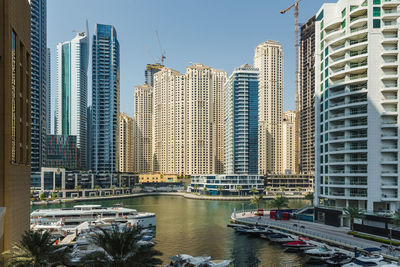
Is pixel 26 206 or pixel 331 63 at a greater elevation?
pixel 331 63

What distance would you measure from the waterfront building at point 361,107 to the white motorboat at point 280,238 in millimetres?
16677

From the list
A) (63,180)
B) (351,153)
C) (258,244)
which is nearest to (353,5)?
(351,153)

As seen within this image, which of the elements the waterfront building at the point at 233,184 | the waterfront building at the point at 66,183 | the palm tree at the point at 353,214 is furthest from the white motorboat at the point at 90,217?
the waterfront building at the point at 233,184

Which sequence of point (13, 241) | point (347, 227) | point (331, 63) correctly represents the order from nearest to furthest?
point (13, 241), point (347, 227), point (331, 63)

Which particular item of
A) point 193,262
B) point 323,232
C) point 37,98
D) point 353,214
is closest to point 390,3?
point 353,214

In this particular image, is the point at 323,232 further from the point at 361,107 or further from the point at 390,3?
the point at 390,3

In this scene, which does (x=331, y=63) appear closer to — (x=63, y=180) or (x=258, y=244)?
(x=258, y=244)

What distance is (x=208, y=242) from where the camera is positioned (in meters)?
69.2

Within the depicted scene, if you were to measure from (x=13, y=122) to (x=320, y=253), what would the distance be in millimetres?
47574

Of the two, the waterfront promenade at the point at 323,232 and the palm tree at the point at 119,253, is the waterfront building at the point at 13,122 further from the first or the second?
the waterfront promenade at the point at 323,232

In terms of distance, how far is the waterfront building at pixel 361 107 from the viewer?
2815 inches

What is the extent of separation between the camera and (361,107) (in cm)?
7494

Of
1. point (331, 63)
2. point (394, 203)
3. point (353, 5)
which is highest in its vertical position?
point (353, 5)

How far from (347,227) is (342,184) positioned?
922 cm
